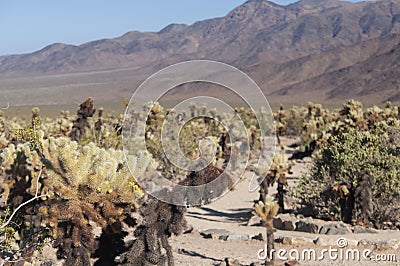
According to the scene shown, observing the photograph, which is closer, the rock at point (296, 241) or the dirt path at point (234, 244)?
the dirt path at point (234, 244)

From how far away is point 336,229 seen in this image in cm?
1147

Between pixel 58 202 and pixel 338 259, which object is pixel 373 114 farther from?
pixel 58 202

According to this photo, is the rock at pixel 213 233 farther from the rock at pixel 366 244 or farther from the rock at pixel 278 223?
the rock at pixel 366 244

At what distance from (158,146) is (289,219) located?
7164 millimetres

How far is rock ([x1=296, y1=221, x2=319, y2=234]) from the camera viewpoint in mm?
11719

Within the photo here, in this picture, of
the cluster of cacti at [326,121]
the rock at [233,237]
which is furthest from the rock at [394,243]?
the cluster of cacti at [326,121]

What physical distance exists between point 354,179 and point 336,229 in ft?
6.20

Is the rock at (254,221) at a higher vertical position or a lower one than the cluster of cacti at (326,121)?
lower

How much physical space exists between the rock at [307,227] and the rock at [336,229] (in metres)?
0.14

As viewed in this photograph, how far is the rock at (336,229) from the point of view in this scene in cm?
1142

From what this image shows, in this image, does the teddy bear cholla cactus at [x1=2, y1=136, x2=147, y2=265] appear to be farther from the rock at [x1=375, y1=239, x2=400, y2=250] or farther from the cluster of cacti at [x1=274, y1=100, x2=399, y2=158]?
the cluster of cacti at [x1=274, y1=100, x2=399, y2=158]

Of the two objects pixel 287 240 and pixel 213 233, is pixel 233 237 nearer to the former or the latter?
pixel 213 233

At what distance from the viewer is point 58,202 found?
23.4 feet

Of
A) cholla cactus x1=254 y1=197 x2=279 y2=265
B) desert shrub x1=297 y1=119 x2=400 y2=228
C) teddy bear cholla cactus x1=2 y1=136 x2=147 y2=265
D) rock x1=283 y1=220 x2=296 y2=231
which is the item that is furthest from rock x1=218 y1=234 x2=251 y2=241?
teddy bear cholla cactus x1=2 y1=136 x2=147 y2=265
